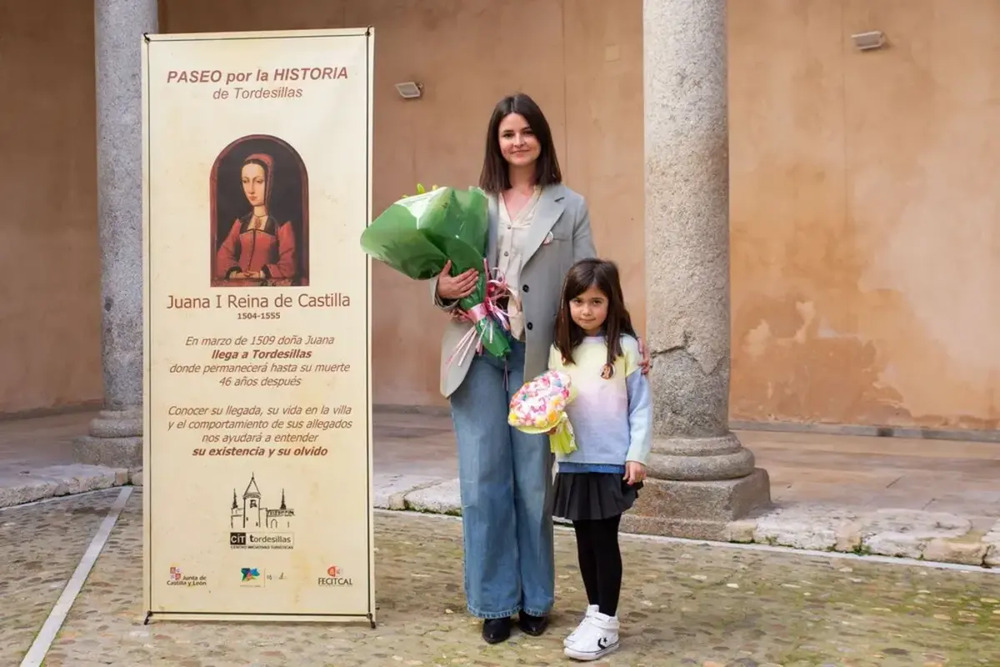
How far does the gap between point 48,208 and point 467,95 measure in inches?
156

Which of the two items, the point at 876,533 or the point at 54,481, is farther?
the point at 54,481

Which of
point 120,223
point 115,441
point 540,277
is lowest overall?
point 115,441

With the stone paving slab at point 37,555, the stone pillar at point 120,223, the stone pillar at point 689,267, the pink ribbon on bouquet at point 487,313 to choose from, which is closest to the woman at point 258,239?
the pink ribbon on bouquet at point 487,313

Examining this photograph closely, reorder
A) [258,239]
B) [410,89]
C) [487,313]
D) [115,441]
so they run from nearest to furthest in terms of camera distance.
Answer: [487,313] → [258,239] → [115,441] → [410,89]

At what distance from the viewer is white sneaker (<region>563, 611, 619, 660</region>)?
3738 millimetres

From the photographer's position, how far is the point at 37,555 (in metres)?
5.45

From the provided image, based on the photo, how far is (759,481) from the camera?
586 centimetres

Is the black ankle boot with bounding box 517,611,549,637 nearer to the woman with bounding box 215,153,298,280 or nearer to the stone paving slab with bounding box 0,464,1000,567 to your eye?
the woman with bounding box 215,153,298,280

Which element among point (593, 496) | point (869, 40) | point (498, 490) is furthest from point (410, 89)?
point (593, 496)

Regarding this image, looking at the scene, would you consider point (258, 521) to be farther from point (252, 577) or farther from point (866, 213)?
point (866, 213)

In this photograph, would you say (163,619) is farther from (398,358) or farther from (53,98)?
(53,98)

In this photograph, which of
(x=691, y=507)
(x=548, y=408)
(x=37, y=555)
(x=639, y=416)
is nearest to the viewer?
(x=548, y=408)

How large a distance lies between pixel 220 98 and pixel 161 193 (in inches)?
15.1

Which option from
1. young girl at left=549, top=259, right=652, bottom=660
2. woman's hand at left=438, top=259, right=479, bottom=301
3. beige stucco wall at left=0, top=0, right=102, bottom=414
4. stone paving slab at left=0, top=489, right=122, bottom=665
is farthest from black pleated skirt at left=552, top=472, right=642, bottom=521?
beige stucco wall at left=0, top=0, right=102, bottom=414
